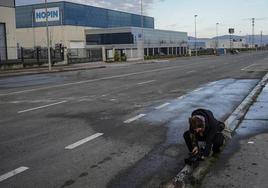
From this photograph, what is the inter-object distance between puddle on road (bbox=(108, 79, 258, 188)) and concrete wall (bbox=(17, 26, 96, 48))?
86847mm

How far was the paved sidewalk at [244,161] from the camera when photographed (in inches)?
229

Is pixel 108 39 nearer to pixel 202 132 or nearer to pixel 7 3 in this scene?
pixel 7 3

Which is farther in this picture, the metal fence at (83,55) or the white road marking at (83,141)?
the metal fence at (83,55)

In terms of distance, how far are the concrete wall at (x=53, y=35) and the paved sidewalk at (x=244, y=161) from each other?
9339cm

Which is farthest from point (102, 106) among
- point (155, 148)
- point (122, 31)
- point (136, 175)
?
point (122, 31)

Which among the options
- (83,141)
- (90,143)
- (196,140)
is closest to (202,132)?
(196,140)

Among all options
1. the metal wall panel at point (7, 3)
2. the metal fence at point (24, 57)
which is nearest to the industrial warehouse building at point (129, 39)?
the metal wall panel at point (7, 3)

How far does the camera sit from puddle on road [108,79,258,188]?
6094 millimetres

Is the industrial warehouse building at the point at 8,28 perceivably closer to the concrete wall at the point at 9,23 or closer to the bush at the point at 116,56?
the concrete wall at the point at 9,23

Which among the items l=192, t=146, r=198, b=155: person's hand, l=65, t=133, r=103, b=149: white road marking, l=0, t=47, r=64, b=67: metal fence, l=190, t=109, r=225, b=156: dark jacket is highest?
l=0, t=47, r=64, b=67: metal fence

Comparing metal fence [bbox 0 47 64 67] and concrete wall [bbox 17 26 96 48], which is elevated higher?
concrete wall [bbox 17 26 96 48]

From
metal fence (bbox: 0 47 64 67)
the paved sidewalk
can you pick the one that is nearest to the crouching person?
the paved sidewalk

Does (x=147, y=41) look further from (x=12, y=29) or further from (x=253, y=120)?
(x=253, y=120)

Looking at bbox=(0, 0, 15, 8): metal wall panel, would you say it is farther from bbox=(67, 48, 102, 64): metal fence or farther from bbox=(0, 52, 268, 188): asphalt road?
bbox=(0, 52, 268, 188): asphalt road
